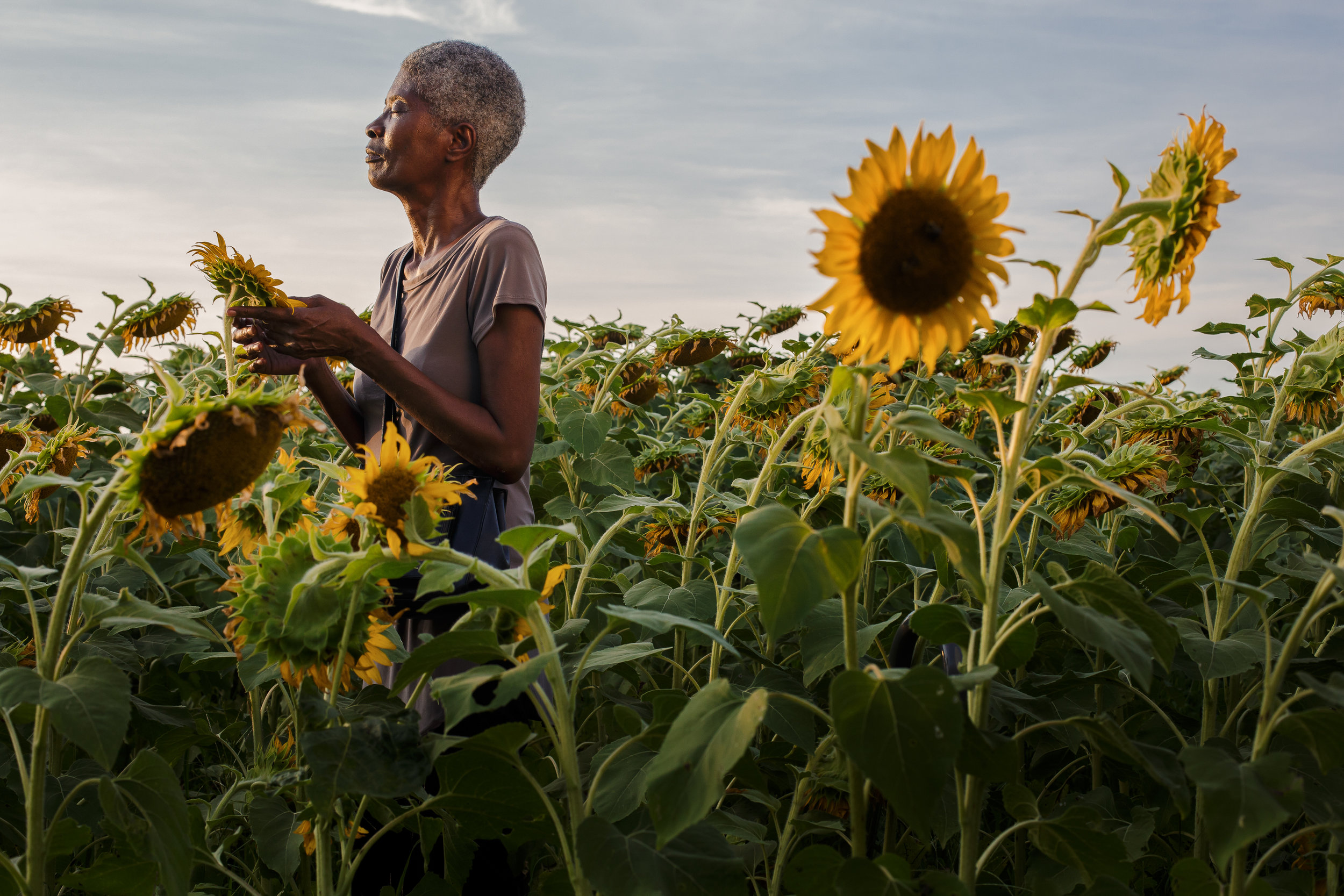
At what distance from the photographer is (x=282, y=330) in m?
1.67

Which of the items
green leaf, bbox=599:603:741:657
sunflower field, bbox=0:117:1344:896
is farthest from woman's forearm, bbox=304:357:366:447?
green leaf, bbox=599:603:741:657

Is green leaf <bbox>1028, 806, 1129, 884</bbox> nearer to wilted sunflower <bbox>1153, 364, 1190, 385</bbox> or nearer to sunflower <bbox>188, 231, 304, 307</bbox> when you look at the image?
sunflower <bbox>188, 231, 304, 307</bbox>

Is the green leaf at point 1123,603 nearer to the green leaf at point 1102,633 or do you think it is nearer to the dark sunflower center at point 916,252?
the green leaf at point 1102,633

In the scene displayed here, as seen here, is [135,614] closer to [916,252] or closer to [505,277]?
[505,277]

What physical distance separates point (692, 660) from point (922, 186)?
6.28ft

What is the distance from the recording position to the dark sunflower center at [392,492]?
134 centimetres

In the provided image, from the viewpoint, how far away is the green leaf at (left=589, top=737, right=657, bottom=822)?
1.29m

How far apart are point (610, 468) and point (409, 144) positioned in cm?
102

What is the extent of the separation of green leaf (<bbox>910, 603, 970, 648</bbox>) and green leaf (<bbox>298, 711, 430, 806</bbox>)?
629 mm

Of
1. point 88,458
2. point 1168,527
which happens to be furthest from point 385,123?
point 88,458

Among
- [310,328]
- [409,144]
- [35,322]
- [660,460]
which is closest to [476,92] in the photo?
[409,144]

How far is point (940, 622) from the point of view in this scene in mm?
1275

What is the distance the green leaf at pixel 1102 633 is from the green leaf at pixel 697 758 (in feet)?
1.03

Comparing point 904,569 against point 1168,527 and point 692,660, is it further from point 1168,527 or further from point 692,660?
point 1168,527
